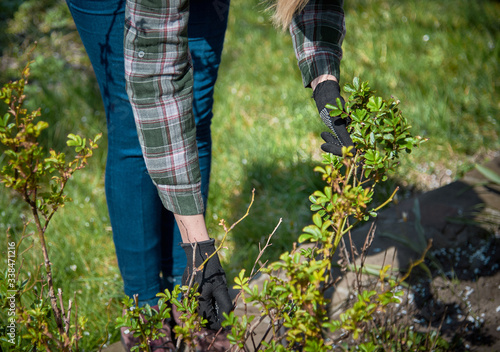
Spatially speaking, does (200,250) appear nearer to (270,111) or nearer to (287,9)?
(287,9)

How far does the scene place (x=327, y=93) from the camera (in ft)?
4.29

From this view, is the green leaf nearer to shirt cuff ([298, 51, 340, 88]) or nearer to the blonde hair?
shirt cuff ([298, 51, 340, 88])

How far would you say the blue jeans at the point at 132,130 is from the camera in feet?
4.25

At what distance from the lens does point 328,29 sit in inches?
53.1

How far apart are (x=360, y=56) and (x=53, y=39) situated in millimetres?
2627

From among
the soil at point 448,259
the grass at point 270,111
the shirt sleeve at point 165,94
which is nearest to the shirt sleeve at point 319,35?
the shirt sleeve at point 165,94

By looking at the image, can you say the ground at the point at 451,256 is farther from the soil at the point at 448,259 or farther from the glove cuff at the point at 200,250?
the glove cuff at the point at 200,250

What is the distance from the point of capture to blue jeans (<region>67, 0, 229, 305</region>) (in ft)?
4.25

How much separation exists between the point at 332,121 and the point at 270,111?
200 cm

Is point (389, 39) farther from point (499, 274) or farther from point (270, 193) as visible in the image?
point (499, 274)

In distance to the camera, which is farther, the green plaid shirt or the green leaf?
the green leaf

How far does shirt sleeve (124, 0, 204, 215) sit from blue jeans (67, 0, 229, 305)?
21 centimetres

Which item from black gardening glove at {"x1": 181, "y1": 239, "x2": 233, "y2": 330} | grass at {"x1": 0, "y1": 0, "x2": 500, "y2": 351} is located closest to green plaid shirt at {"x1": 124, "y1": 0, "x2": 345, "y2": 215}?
black gardening glove at {"x1": 181, "y1": 239, "x2": 233, "y2": 330}

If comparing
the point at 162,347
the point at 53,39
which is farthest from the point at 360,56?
the point at 162,347
